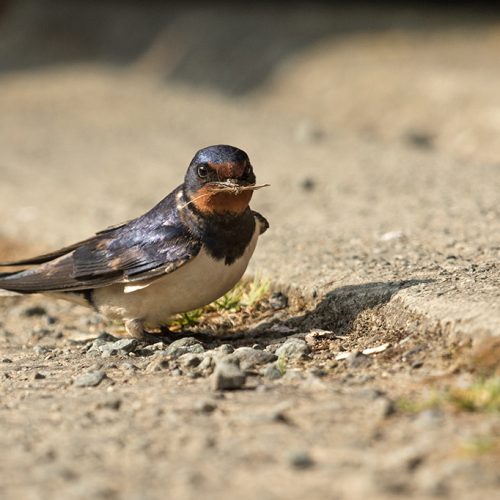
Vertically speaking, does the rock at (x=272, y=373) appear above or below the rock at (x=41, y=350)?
below

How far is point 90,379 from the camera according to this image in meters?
3.56

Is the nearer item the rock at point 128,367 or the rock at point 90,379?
the rock at point 90,379

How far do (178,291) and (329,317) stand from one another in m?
0.60

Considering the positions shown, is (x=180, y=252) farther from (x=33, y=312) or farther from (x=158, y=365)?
(x=33, y=312)

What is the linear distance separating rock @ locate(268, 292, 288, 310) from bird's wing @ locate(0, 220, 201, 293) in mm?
688

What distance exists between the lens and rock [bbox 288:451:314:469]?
8.55 feet


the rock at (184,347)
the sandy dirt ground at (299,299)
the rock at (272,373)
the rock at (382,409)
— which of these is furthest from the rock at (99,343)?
the rock at (382,409)

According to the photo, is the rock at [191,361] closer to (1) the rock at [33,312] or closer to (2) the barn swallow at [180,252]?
(2) the barn swallow at [180,252]

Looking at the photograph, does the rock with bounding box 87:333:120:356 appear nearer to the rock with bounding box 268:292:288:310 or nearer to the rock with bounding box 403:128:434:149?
the rock with bounding box 268:292:288:310

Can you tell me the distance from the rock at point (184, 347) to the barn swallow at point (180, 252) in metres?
0.12

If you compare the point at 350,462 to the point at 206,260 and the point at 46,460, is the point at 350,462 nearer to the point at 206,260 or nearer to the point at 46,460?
the point at 46,460

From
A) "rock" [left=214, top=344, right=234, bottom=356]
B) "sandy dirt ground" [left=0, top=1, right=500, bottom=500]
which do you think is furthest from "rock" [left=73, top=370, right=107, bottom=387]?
"rock" [left=214, top=344, right=234, bottom=356]

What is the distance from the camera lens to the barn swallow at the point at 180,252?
12.9ft

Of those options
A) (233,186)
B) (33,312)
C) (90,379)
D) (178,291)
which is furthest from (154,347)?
(33,312)
